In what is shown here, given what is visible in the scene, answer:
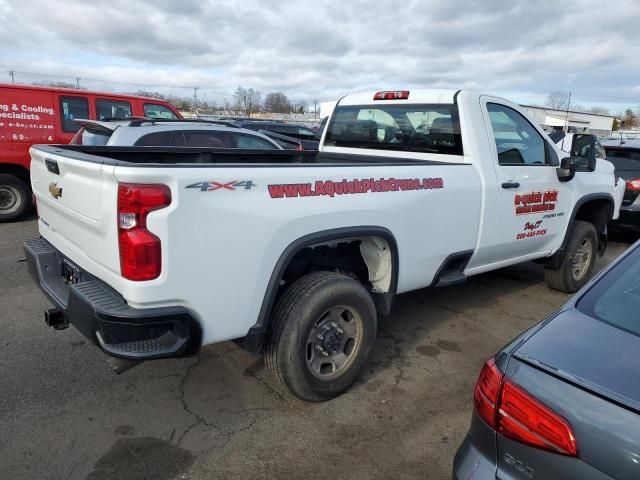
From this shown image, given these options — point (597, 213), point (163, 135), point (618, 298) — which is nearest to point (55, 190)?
point (618, 298)

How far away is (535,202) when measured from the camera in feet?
14.2

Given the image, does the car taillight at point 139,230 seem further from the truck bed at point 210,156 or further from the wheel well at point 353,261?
Result: the truck bed at point 210,156

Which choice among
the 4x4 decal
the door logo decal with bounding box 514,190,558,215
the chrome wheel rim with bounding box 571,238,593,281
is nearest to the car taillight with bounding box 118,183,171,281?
the 4x4 decal

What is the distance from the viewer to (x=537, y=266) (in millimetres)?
6582

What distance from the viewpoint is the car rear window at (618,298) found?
1.88 metres

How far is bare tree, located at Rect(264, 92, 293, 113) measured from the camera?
6352 cm

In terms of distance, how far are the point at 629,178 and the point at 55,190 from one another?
27.2 ft

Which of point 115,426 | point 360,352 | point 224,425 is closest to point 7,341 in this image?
point 115,426

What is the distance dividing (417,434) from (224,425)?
116 centimetres

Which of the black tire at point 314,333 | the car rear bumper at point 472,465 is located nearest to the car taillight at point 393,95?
the black tire at point 314,333

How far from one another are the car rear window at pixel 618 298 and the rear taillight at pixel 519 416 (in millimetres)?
516

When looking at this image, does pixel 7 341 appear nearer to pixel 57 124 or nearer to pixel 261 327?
pixel 261 327

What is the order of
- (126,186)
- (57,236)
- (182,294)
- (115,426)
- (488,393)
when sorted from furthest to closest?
(57,236)
(115,426)
(182,294)
(126,186)
(488,393)

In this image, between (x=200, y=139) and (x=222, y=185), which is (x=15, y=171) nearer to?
(x=200, y=139)
